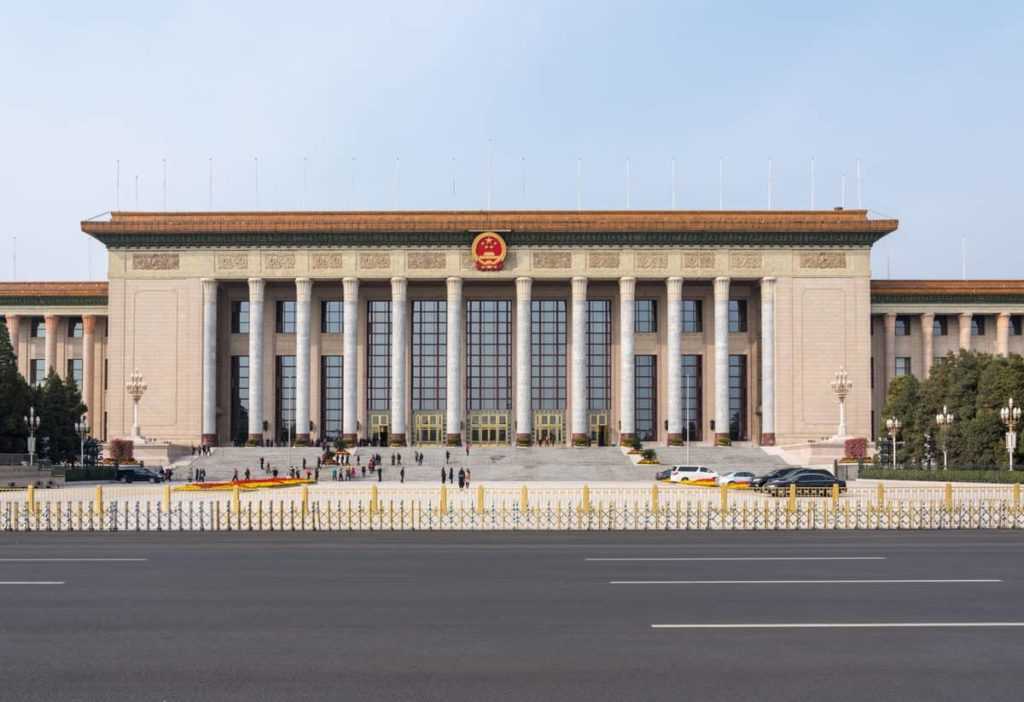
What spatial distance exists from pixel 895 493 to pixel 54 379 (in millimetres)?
50573

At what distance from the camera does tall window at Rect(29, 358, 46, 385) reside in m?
88.6

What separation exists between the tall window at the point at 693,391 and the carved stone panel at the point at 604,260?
907 cm

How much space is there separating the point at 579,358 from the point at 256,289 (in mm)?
23217

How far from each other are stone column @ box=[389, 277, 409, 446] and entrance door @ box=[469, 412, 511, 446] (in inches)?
242

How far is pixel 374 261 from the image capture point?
8100 cm

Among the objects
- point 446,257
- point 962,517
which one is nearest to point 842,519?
point 962,517

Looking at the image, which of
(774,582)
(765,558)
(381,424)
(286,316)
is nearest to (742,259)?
(381,424)

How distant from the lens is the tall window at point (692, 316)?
278 feet

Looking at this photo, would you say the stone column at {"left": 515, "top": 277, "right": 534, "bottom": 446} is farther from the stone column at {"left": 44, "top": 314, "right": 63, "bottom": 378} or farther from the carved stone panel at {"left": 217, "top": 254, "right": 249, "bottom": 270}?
the stone column at {"left": 44, "top": 314, "right": 63, "bottom": 378}

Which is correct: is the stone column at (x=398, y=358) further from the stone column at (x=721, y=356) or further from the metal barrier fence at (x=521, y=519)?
the metal barrier fence at (x=521, y=519)

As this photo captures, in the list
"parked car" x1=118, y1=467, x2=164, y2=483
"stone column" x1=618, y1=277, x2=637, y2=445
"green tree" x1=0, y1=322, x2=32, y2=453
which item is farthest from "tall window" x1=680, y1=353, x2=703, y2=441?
"green tree" x1=0, y1=322, x2=32, y2=453

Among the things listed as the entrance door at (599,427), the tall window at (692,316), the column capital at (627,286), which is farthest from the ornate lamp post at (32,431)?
the tall window at (692,316)

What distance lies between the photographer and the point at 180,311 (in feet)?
265

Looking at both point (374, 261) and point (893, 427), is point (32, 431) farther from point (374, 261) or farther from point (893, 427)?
point (893, 427)
